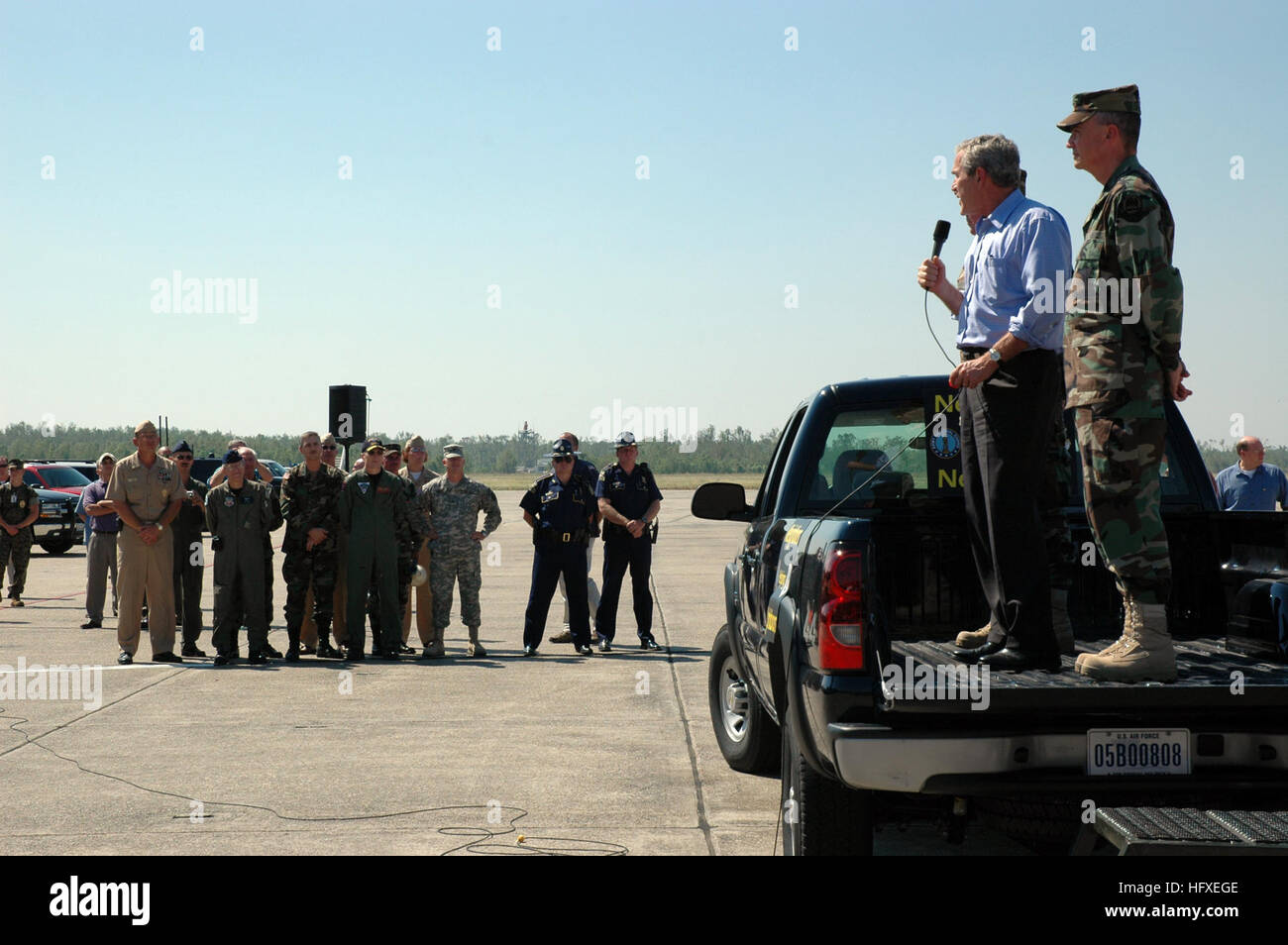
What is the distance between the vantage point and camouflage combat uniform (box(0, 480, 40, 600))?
16422mm

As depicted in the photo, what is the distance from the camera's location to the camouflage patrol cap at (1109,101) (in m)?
4.61

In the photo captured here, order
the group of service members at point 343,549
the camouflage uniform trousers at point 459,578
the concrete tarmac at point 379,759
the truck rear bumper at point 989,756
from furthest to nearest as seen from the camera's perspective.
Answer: the camouflage uniform trousers at point 459,578, the group of service members at point 343,549, the concrete tarmac at point 379,759, the truck rear bumper at point 989,756

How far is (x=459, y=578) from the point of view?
12.3 meters

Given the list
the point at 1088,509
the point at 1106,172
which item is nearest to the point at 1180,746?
the point at 1088,509

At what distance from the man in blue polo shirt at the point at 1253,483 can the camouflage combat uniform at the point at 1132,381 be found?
26.3 ft

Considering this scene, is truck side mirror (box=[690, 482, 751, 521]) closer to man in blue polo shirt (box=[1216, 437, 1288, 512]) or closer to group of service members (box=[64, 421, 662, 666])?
group of service members (box=[64, 421, 662, 666])

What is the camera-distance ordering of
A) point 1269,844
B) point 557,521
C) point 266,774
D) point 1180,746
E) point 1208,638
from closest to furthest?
point 1269,844 → point 1180,746 → point 1208,638 → point 266,774 → point 557,521

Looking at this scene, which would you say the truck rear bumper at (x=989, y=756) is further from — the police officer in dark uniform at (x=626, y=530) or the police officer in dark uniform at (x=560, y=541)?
the police officer in dark uniform at (x=626, y=530)

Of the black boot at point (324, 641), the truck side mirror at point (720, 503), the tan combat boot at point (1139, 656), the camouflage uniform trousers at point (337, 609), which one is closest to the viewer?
the tan combat boot at point (1139, 656)

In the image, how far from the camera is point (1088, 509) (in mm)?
4645

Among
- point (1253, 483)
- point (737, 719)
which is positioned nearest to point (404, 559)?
point (737, 719)

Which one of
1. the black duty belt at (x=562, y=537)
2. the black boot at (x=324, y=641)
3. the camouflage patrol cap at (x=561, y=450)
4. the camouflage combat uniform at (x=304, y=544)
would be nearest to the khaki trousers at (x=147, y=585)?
the camouflage combat uniform at (x=304, y=544)
